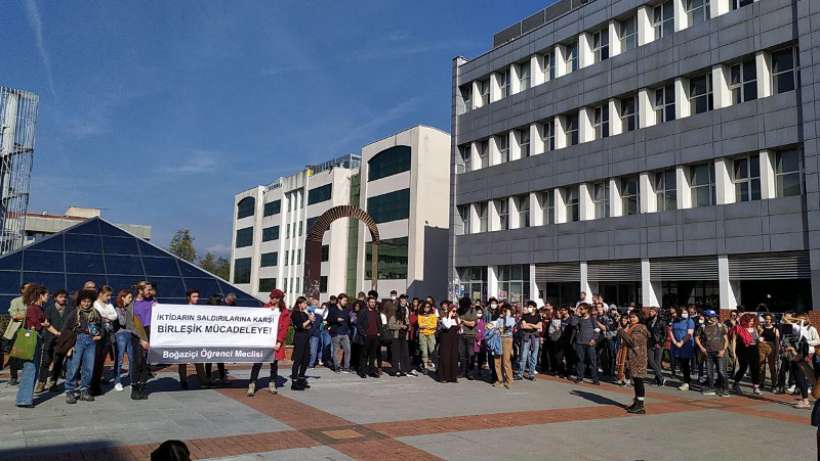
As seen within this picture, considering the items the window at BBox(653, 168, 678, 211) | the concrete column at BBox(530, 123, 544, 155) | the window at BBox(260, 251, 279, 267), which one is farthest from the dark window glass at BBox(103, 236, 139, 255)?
the window at BBox(260, 251, 279, 267)

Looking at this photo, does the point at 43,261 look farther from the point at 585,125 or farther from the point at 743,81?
the point at 743,81

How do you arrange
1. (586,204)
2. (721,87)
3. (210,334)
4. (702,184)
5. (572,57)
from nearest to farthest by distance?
1. (210,334)
2. (721,87)
3. (702,184)
4. (586,204)
5. (572,57)

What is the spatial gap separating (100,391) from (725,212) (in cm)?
2233

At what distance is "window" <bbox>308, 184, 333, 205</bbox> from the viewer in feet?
219

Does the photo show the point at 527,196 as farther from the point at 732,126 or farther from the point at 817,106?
the point at 817,106

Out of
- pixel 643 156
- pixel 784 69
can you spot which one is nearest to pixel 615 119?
pixel 643 156

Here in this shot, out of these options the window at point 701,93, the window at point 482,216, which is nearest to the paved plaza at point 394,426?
the window at point 701,93

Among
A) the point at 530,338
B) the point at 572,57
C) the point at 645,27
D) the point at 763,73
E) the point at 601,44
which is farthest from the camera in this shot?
the point at 572,57

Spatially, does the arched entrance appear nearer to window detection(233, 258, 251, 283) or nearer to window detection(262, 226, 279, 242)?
window detection(262, 226, 279, 242)

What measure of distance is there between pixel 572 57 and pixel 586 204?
8.07 meters

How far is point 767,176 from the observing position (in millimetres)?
22469

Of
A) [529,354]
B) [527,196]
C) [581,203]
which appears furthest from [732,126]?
[529,354]

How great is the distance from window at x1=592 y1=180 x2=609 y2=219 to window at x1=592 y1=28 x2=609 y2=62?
6.19 m

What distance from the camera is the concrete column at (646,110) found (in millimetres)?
27141
